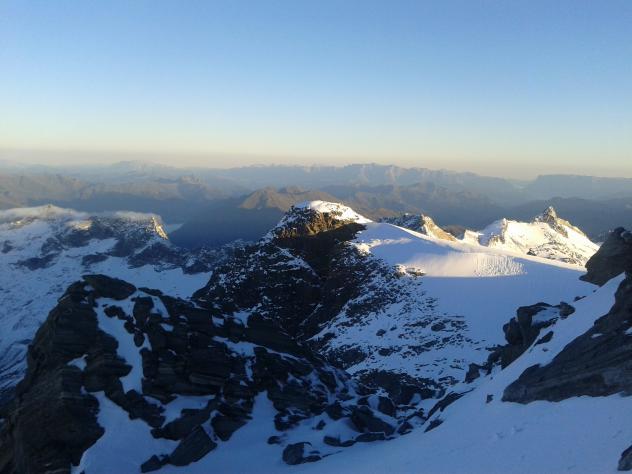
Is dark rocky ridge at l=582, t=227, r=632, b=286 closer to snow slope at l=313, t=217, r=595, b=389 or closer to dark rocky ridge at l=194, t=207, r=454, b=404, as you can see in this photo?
snow slope at l=313, t=217, r=595, b=389

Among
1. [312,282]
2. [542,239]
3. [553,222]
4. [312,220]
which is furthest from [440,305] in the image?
[553,222]

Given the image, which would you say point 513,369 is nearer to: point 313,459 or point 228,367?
point 313,459

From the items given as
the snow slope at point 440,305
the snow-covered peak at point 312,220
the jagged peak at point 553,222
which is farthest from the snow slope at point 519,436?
the jagged peak at point 553,222

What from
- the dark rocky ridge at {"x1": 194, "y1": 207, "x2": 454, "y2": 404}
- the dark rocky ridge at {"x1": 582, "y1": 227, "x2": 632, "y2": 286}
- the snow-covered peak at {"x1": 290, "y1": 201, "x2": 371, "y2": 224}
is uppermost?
the dark rocky ridge at {"x1": 582, "y1": 227, "x2": 632, "y2": 286}

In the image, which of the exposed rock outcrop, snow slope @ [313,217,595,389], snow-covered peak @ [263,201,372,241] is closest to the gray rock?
the exposed rock outcrop

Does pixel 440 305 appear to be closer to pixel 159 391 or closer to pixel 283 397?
pixel 283 397

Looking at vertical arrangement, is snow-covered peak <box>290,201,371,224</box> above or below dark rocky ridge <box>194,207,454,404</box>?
above

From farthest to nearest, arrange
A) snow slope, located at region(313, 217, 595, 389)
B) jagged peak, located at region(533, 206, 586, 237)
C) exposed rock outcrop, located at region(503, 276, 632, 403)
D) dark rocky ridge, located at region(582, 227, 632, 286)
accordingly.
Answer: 1. jagged peak, located at region(533, 206, 586, 237)
2. snow slope, located at region(313, 217, 595, 389)
3. dark rocky ridge, located at region(582, 227, 632, 286)
4. exposed rock outcrop, located at region(503, 276, 632, 403)

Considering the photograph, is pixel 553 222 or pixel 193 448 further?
pixel 553 222
